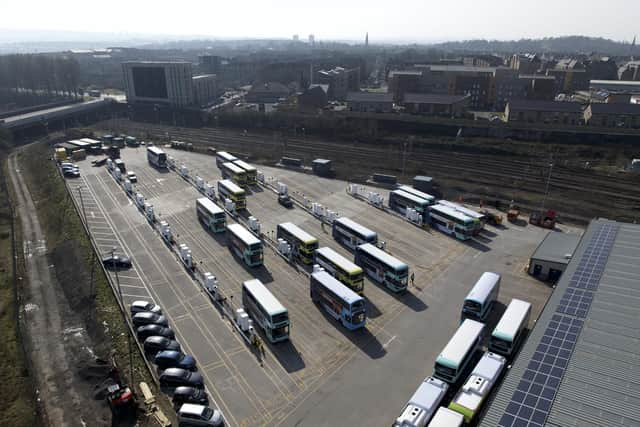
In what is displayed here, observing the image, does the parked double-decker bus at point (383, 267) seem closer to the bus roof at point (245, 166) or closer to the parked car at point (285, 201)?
the parked car at point (285, 201)

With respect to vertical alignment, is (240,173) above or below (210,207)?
above

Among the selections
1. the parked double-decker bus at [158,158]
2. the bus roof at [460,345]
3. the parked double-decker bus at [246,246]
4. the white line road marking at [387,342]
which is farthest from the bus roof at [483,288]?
the parked double-decker bus at [158,158]

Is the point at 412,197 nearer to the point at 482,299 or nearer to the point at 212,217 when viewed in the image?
the point at 482,299

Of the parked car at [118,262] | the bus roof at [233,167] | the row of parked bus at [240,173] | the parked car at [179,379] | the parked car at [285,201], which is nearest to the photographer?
the parked car at [179,379]

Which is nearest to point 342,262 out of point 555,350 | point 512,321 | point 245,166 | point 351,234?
point 351,234

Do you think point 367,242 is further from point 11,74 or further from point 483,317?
point 11,74

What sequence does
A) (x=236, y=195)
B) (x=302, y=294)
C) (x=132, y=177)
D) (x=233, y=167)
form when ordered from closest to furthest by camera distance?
(x=302, y=294), (x=236, y=195), (x=233, y=167), (x=132, y=177)

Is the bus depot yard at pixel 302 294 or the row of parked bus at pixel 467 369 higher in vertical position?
the row of parked bus at pixel 467 369

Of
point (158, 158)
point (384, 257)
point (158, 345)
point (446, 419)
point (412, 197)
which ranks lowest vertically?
point (158, 345)

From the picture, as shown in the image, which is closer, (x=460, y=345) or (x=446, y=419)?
(x=446, y=419)
